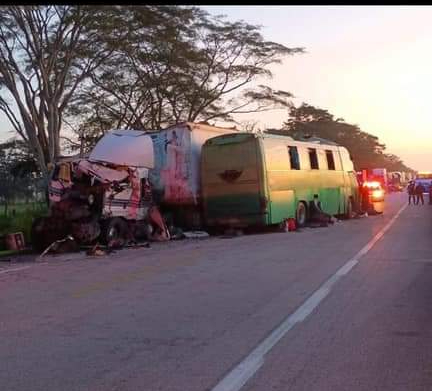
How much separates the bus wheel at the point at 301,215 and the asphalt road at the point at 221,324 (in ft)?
29.5

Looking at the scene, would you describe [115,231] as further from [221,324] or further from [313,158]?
[221,324]

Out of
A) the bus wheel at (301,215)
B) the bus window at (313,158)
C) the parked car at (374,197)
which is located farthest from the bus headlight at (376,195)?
the bus wheel at (301,215)

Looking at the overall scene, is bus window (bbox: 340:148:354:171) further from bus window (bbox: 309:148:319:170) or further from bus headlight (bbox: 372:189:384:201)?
bus window (bbox: 309:148:319:170)

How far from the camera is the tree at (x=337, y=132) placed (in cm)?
7419

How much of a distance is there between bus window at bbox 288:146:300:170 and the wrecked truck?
5.78 metres

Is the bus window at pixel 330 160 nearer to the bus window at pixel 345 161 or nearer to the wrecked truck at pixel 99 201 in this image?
the bus window at pixel 345 161

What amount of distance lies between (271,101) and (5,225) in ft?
73.4

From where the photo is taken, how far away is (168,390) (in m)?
5.43

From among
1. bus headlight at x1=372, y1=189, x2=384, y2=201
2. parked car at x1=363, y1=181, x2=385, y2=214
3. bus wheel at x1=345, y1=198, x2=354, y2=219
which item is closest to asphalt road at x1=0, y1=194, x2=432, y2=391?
bus wheel at x1=345, y1=198, x2=354, y2=219

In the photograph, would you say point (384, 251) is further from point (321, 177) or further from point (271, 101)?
point (271, 101)

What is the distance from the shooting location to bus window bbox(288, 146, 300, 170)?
23.2 m

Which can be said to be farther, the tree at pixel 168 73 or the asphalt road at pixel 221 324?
the tree at pixel 168 73

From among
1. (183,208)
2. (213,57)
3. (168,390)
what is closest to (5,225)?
(183,208)

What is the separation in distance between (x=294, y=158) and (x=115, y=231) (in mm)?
7805
